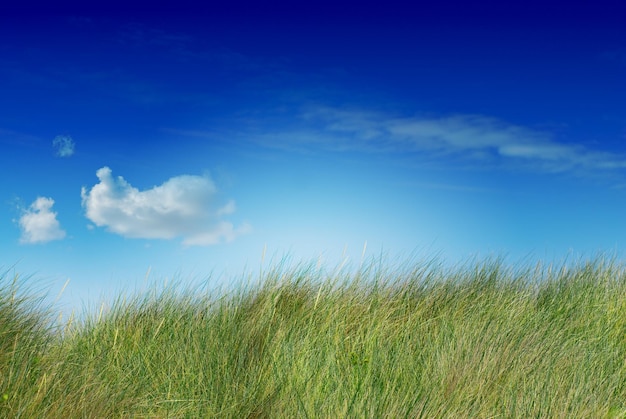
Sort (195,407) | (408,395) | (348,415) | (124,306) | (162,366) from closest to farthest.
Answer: (348,415) < (408,395) < (195,407) < (162,366) < (124,306)

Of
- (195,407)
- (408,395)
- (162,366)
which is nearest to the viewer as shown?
(408,395)

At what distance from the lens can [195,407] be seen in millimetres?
4750

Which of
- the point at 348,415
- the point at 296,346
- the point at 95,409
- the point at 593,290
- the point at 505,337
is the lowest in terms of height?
the point at 95,409

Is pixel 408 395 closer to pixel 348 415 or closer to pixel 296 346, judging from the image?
pixel 348 415

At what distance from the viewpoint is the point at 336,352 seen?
542 cm

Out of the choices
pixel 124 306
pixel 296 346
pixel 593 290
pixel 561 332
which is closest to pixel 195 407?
pixel 296 346

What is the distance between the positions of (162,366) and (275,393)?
1.12 metres

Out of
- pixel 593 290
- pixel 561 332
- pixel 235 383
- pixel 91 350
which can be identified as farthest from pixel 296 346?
pixel 593 290

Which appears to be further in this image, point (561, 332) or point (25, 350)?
point (561, 332)

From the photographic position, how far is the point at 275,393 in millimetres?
4824

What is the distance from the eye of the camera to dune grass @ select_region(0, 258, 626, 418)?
4.46 m

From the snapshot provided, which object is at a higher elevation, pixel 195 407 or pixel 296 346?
pixel 296 346

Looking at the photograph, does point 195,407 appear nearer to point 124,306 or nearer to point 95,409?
point 95,409

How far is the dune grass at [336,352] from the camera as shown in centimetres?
446
